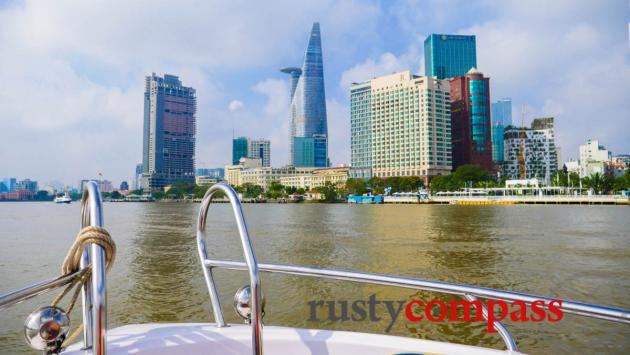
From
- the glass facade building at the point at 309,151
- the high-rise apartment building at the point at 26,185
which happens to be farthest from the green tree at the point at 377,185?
the high-rise apartment building at the point at 26,185

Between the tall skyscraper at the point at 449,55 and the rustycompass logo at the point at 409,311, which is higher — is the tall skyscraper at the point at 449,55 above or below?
above

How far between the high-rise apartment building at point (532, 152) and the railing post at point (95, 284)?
469ft

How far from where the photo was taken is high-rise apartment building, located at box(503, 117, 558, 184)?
13200 centimetres

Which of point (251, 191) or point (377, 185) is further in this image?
point (251, 191)

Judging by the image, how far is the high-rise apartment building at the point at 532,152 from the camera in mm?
132000

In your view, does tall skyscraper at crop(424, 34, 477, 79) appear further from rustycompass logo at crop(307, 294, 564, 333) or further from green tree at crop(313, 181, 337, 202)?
rustycompass logo at crop(307, 294, 564, 333)

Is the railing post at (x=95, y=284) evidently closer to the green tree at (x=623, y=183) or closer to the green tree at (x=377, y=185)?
the green tree at (x=623, y=183)

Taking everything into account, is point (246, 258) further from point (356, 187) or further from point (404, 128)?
point (404, 128)

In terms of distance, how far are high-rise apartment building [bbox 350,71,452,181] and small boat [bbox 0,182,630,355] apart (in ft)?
368

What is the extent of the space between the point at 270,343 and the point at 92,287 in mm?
1078

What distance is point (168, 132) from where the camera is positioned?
183250 mm

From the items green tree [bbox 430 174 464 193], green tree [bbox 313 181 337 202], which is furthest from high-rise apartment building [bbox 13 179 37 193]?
green tree [bbox 430 174 464 193]

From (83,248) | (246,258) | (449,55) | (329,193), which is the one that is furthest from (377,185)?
(83,248)

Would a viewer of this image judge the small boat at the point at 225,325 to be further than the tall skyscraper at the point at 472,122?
No
